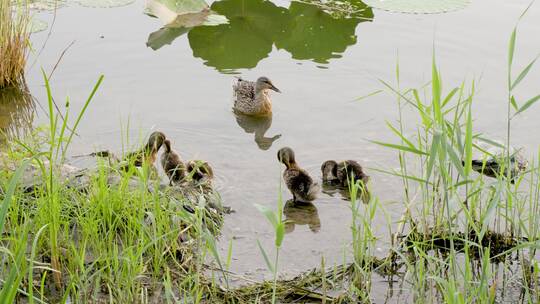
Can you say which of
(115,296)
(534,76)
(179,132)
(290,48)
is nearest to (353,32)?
(290,48)

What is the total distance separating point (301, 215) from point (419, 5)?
15.2 ft

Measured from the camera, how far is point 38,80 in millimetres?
8008

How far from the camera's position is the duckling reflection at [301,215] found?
5.62 meters

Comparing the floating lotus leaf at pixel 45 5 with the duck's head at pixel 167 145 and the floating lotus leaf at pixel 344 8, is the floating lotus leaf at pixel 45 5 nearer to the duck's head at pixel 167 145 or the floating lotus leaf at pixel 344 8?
the floating lotus leaf at pixel 344 8

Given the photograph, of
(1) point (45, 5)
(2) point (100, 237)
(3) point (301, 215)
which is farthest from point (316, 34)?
(2) point (100, 237)

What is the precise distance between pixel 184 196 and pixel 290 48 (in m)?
4.11

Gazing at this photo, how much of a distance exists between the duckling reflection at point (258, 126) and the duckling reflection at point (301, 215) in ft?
3.69

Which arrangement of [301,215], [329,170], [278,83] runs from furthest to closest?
[278,83]
[329,170]
[301,215]

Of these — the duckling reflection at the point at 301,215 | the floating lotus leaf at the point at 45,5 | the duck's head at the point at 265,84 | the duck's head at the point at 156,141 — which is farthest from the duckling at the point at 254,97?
the floating lotus leaf at the point at 45,5

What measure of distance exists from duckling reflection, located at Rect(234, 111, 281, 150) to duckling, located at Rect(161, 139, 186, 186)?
3.46 ft

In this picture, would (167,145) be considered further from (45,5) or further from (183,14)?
(45,5)

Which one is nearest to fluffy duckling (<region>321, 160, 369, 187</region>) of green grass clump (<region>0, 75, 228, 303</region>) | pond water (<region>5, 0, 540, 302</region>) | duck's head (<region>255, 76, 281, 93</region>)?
pond water (<region>5, 0, 540, 302</region>)

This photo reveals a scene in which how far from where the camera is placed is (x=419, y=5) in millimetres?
9602

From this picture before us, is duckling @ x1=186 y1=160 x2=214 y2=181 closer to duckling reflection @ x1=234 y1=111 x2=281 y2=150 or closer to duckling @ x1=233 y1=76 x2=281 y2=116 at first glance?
duckling reflection @ x1=234 y1=111 x2=281 y2=150
